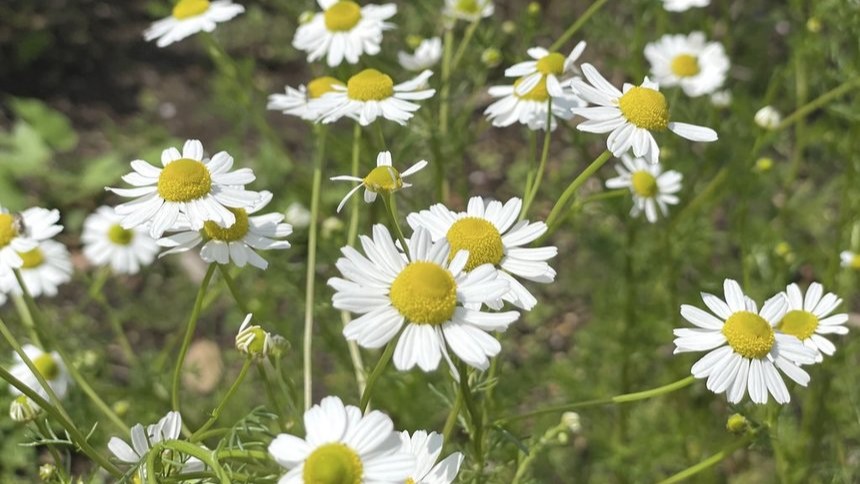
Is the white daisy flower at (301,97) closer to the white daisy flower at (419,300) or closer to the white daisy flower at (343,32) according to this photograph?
the white daisy flower at (343,32)

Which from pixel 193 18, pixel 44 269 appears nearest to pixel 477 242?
pixel 193 18

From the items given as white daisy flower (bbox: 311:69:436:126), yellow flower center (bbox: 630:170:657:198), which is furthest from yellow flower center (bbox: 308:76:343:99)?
yellow flower center (bbox: 630:170:657:198)

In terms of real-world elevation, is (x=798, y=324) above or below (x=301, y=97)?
below

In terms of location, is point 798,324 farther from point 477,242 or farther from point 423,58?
point 423,58

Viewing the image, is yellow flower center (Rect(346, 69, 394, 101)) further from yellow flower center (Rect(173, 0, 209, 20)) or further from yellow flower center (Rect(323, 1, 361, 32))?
yellow flower center (Rect(173, 0, 209, 20))

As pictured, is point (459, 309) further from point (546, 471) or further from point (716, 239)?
point (716, 239)

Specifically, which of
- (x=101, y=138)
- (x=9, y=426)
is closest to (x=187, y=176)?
(x=9, y=426)

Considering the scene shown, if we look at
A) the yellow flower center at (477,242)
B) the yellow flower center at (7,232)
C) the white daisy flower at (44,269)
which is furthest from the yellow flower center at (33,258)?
the yellow flower center at (477,242)
